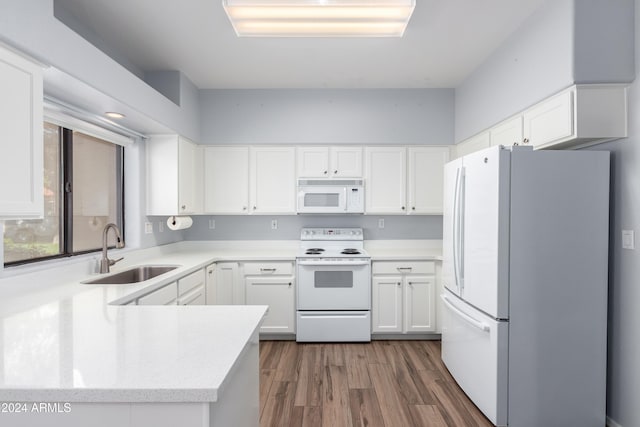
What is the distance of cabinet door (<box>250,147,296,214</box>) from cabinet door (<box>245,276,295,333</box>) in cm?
77

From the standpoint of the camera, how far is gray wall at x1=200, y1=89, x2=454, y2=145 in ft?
11.9

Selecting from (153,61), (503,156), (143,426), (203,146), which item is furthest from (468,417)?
(153,61)

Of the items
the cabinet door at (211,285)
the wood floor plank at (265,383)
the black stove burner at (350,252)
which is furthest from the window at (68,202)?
the black stove burner at (350,252)

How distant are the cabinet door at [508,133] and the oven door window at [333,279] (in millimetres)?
1761

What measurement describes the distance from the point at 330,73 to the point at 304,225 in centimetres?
167

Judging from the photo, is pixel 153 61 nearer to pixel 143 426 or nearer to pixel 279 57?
pixel 279 57

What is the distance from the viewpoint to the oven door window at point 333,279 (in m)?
3.28

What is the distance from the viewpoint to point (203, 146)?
3.67 meters

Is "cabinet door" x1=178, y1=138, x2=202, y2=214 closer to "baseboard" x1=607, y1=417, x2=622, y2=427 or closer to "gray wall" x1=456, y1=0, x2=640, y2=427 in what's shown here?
"gray wall" x1=456, y1=0, x2=640, y2=427

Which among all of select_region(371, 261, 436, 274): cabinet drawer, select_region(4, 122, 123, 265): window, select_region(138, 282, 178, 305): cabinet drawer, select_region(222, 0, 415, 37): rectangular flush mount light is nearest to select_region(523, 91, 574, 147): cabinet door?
select_region(222, 0, 415, 37): rectangular flush mount light

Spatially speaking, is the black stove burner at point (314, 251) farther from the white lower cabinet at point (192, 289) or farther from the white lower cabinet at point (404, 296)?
the white lower cabinet at point (192, 289)

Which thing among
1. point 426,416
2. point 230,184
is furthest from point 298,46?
point 426,416

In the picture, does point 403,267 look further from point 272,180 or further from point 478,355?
point 272,180

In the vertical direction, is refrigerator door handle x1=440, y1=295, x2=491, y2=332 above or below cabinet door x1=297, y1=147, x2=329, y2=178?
below
